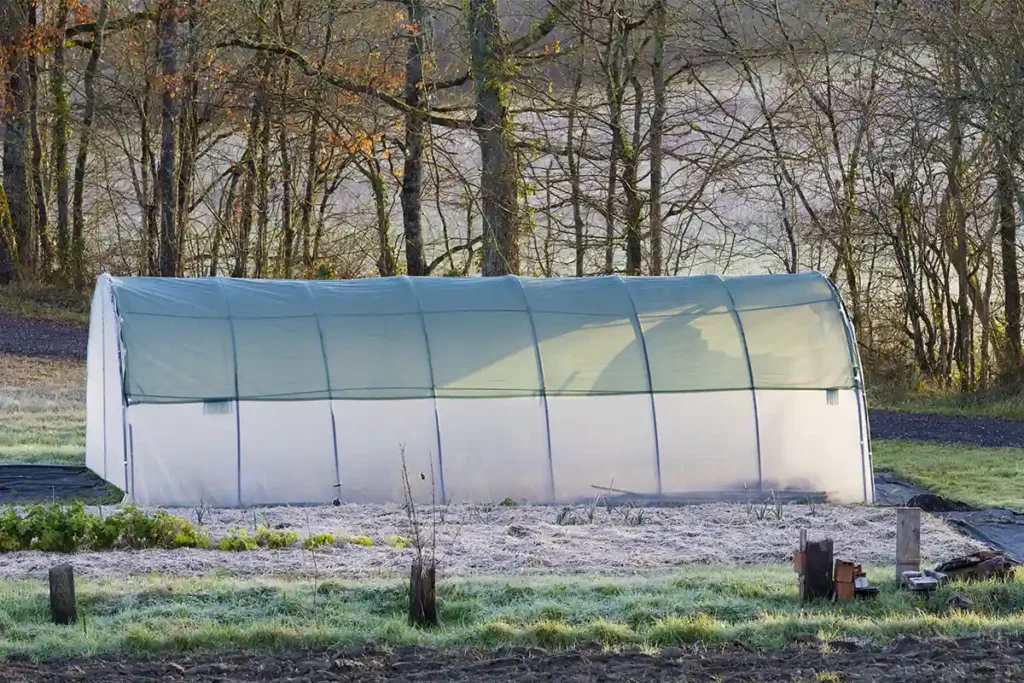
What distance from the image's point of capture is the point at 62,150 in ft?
88.5

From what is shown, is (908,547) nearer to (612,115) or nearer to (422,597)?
(422,597)

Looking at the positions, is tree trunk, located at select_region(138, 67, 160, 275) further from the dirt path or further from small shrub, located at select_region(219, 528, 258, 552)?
small shrub, located at select_region(219, 528, 258, 552)

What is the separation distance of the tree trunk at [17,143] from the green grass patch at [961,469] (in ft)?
57.9

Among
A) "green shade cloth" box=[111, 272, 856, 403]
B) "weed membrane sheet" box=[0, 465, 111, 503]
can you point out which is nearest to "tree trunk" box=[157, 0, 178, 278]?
"weed membrane sheet" box=[0, 465, 111, 503]

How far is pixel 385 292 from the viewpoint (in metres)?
13.5

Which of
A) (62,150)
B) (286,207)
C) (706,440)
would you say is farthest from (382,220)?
(706,440)

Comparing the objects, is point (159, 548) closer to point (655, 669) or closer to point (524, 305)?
point (655, 669)

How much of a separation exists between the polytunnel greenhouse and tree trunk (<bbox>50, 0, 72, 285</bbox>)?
1441cm

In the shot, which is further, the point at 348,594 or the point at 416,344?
the point at 416,344

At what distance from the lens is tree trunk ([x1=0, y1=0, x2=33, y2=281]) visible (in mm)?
26469

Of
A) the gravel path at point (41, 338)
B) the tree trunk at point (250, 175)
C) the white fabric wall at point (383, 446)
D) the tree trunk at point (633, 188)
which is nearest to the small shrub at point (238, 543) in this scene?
the white fabric wall at point (383, 446)

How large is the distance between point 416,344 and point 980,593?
6357 millimetres

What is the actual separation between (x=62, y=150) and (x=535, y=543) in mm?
20234

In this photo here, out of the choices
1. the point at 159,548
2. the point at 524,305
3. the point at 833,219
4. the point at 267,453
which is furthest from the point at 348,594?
the point at 833,219
